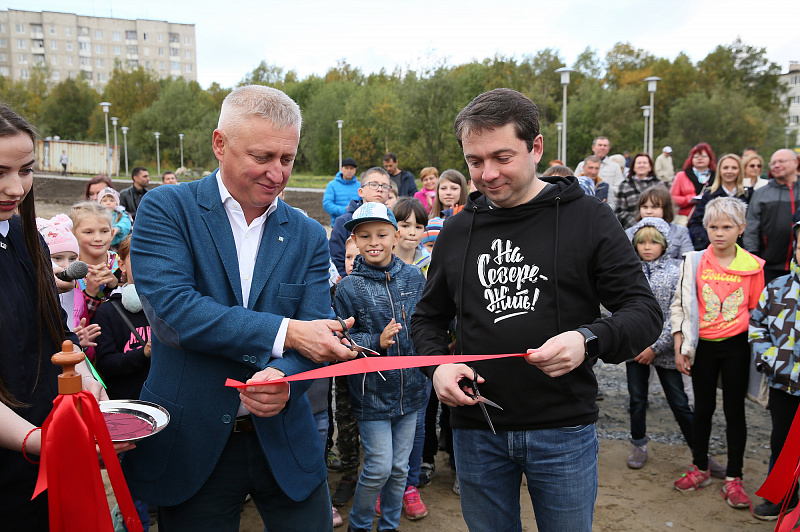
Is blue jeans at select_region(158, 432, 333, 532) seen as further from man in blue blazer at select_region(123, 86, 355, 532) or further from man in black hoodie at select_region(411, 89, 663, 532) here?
man in black hoodie at select_region(411, 89, 663, 532)

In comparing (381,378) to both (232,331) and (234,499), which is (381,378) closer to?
(234,499)

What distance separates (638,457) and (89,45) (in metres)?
123

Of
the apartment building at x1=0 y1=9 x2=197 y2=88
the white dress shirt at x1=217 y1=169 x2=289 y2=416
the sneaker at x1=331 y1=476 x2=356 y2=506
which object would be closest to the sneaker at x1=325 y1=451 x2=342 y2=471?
the sneaker at x1=331 y1=476 x2=356 y2=506

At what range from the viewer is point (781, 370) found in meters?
3.91

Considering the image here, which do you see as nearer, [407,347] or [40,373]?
[40,373]

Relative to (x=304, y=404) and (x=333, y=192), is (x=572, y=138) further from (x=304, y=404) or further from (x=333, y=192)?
(x=304, y=404)

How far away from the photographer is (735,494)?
14.1 feet

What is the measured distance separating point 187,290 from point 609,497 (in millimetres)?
3728

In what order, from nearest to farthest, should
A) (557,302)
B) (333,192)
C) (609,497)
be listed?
(557,302), (609,497), (333,192)

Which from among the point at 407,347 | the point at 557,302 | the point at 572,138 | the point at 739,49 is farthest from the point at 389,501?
the point at 739,49

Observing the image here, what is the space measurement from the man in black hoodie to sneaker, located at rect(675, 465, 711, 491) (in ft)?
8.87

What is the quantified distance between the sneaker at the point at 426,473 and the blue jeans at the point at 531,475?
2.31 metres

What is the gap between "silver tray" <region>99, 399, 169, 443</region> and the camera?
6.53 feet

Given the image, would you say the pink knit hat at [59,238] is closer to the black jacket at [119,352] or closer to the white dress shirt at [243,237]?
the black jacket at [119,352]
